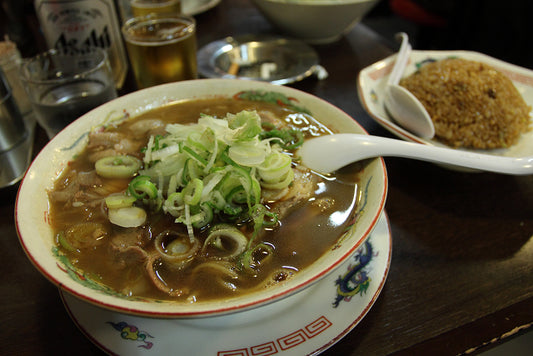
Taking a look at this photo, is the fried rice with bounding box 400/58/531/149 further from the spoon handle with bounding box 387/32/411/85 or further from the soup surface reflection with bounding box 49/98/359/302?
the soup surface reflection with bounding box 49/98/359/302

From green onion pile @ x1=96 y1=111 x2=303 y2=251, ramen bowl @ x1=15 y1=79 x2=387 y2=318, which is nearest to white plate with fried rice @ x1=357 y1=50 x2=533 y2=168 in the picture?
ramen bowl @ x1=15 y1=79 x2=387 y2=318

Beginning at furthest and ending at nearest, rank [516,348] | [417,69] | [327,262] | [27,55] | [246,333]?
[27,55] < [417,69] < [516,348] < [246,333] < [327,262]

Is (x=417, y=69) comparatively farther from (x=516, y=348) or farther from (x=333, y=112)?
(x=516, y=348)

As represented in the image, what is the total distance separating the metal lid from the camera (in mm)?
2373

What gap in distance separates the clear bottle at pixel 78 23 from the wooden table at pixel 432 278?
0.98 m

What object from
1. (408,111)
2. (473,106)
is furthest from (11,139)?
(473,106)

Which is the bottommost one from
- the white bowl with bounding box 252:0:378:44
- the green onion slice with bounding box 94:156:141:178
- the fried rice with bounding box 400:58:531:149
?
the fried rice with bounding box 400:58:531:149

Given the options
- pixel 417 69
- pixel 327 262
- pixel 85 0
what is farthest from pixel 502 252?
pixel 85 0

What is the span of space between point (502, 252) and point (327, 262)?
85cm

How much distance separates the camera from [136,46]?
204 centimetres

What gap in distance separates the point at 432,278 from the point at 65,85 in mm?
1820

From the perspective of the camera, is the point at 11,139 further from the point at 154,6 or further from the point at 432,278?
the point at 432,278

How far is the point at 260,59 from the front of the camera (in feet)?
8.45

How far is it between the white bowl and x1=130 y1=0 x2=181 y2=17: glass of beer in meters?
0.64
